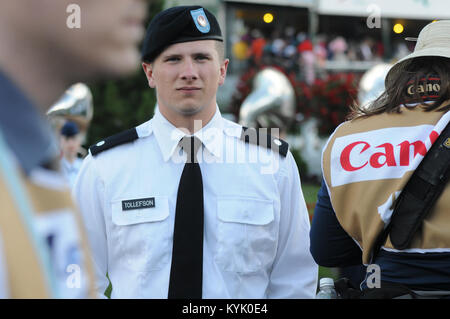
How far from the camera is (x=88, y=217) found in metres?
2.19

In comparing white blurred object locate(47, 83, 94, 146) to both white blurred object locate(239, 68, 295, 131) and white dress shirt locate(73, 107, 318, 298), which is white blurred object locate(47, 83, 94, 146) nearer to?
white dress shirt locate(73, 107, 318, 298)

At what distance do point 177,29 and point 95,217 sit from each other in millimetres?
712

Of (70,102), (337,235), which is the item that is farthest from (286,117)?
(337,235)

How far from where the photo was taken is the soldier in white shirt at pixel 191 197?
206cm

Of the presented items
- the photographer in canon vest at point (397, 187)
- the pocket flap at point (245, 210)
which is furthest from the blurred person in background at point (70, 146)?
the photographer in canon vest at point (397, 187)

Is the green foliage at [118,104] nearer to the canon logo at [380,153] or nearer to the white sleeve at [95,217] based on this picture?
the white sleeve at [95,217]

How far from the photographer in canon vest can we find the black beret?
60cm

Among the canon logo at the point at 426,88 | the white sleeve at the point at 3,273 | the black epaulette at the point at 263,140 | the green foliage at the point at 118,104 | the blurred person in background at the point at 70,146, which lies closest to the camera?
the white sleeve at the point at 3,273

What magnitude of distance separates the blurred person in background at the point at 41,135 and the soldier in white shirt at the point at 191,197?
1.15 metres

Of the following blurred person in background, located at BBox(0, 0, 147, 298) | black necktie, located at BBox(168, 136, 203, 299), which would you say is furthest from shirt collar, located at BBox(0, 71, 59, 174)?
black necktie, located at BBox(168, 136, 203, 299)

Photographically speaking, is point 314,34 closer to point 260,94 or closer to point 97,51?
point 260,94

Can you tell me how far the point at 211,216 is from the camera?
2.12 metres

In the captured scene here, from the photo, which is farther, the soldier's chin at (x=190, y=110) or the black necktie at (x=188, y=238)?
the soldier's chin at (x=190, y=110)
